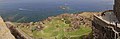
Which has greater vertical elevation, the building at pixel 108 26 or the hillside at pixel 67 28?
the building at pixel 108 26

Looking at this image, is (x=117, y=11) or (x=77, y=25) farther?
(x=77, y=25)

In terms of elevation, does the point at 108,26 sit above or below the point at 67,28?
above

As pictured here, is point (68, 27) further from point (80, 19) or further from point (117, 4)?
point (117, 4)

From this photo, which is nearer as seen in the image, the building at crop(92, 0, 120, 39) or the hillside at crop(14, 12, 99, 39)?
the building at crop(92, 0, 120, 39)

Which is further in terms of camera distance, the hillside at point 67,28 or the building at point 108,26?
the hillside at point 67,28

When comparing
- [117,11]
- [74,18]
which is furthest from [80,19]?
[117,11]

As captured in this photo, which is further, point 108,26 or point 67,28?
point 67,28

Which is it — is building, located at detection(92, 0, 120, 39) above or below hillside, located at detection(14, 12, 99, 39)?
above

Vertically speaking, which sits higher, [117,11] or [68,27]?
[117,11]
